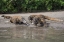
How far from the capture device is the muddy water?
9750mm

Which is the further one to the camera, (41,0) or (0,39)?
(41,0)

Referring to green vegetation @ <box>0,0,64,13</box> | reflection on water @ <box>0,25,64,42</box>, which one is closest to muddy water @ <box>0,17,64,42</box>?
reflection on water @ <box>0,25,64,42</box>

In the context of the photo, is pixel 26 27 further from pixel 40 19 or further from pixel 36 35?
pixel 36 35

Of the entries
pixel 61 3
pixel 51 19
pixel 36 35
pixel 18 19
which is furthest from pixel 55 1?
pixel 36 35

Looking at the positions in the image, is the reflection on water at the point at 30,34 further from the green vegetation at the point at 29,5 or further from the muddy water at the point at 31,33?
the green vegetation at the point at 29,5

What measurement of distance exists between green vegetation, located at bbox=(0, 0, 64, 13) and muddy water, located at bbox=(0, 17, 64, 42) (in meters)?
3.54

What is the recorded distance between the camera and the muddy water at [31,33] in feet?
32.0

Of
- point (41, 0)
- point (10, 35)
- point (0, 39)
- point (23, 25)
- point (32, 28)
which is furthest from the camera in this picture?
point (41, 0)

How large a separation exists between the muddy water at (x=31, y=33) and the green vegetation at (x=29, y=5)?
3.54 m

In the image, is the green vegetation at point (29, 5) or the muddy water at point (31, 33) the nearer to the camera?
the muddy water at point (31, 33)

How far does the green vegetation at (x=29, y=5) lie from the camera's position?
56.1 ft

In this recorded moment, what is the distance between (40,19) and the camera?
12.8m

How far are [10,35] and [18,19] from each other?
8.72 ft

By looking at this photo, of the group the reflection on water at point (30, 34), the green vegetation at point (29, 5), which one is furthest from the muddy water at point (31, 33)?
the green vegetation at point (29, 5)
